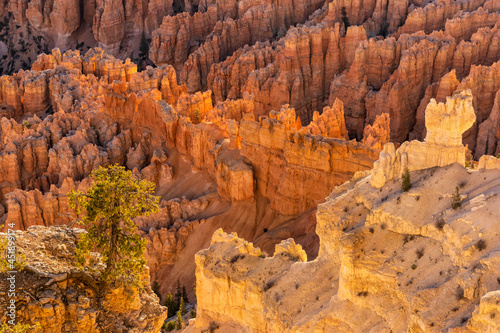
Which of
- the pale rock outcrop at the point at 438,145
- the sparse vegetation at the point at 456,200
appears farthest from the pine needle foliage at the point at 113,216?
the sparse vegetation at the point at 456,200

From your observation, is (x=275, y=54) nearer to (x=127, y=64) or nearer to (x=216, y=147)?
(x=127, y=64)

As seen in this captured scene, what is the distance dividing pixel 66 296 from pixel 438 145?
10.2m

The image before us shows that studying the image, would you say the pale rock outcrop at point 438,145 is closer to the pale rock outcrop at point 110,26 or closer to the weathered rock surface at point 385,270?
the weathered rock surface at point 385,270

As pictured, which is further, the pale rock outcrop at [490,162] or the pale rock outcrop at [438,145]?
the pale rock outcrop at [438,145]

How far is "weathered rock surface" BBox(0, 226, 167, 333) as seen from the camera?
53.9ft

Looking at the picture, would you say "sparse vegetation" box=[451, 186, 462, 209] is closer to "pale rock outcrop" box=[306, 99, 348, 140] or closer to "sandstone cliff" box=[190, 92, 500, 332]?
"sandstone cliff" box=[190, 92, 500, 332]

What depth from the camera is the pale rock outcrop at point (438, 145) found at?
15539mm

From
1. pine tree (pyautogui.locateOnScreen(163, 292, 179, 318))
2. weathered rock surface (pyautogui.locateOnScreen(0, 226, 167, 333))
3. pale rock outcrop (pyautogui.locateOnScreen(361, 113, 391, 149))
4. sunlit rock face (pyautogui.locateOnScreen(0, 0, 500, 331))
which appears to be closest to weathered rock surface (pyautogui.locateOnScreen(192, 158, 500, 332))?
sunlit rock face (pyautogui.locateOnScreen(0, 0, 500, 331))

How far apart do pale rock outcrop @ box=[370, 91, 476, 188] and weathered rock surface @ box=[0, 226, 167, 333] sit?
7770 mm

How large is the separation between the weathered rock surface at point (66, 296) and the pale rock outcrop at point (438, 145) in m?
7.77

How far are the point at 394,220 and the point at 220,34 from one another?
59777mm

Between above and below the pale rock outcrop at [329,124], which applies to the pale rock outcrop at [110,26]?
below

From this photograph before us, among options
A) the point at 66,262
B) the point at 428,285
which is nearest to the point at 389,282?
the point at 428,285

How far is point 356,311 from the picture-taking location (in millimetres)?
14906
